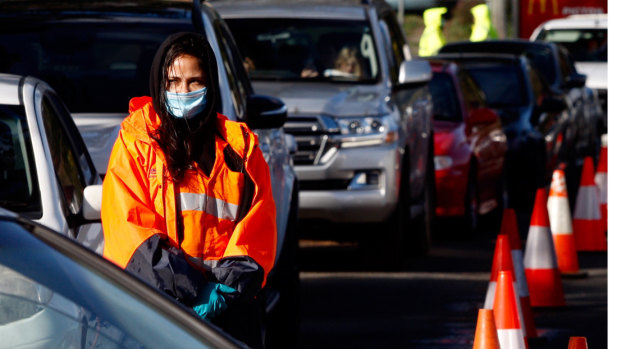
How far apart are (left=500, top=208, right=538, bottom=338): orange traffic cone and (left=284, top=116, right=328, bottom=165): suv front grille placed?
2525 millimetres

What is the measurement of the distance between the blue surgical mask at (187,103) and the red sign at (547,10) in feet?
99.3

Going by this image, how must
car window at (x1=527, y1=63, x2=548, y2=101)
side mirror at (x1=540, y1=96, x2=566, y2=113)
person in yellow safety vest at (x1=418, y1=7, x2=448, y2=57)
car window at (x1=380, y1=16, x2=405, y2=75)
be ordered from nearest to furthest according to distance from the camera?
1. car window at (x1=380, y1=16, x2=405, y2=75)
2. side mirror at (x1=540, y1=96, x2=566, y2=113)
3. car window at (x1=527, y1=63, x2=548, y2=101)
4. person in yellow safety vest at (x1=418, y1=7, x2=448, y2=57)

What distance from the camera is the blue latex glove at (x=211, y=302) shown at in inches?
169

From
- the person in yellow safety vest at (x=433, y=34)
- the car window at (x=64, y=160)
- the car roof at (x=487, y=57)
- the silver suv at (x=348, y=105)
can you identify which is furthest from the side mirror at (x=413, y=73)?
the person in yellow safety vest at (x=433, y=34)

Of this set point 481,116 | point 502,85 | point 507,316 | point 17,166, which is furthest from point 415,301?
point 502,85

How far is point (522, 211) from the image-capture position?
16641 mm

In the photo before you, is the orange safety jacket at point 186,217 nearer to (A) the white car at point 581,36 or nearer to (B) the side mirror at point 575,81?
(B) the side mirror at point 575,81

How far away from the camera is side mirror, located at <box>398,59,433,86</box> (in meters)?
11.6

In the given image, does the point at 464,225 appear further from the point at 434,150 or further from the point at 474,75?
the point at 474,75

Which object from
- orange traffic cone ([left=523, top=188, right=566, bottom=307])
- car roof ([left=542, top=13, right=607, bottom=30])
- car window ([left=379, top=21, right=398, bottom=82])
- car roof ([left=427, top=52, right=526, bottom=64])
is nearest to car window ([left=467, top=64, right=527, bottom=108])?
car roof ([left=427, top=52, right=526, bottom=64])

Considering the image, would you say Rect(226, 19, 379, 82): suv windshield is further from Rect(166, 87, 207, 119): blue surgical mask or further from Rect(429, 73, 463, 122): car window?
Rect(166, 87, 207, 119): blue surgical mask

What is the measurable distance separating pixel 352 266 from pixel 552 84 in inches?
352

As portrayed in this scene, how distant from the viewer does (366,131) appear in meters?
11.2
